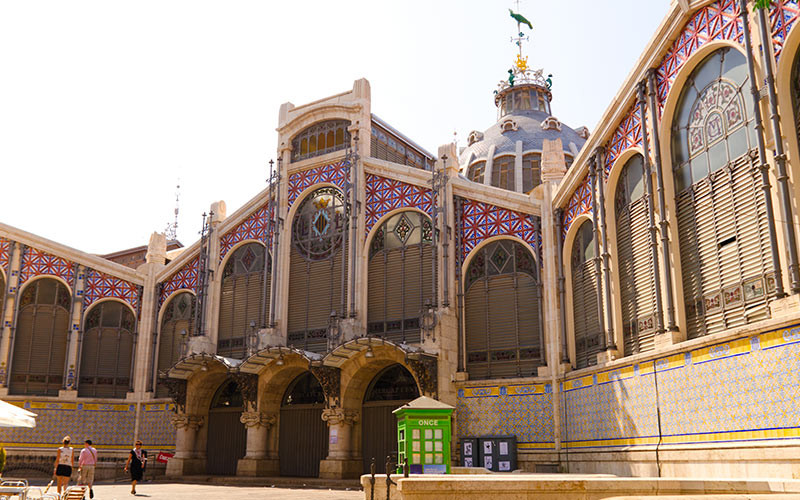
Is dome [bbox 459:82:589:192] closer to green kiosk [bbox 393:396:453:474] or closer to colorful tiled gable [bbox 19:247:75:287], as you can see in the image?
colorful tiled gable [bbox 19:247:75:287]

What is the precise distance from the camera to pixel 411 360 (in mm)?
24656

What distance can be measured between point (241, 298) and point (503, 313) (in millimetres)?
11715

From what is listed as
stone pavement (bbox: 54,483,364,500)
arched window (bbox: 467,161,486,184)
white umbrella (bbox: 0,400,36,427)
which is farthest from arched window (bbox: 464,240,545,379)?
arched window (bbox: 467,161,486,184)

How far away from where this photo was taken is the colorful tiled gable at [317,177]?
29750 millimetres

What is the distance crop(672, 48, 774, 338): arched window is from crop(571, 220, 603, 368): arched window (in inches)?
185

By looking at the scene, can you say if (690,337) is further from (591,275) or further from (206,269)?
(206,269)

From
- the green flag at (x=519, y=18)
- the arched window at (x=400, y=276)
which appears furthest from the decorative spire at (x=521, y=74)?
the arched window at (x=400, y=276)

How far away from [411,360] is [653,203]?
9650 millimetres

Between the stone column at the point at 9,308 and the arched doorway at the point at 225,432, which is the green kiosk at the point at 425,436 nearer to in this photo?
the arched doorway at the point at 225,432

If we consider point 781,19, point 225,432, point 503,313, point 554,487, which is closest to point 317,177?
point 503,313

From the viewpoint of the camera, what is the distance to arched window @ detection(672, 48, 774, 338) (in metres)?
15.6

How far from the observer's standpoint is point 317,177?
30.5 m

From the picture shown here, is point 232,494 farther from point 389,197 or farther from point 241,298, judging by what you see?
point 389,197

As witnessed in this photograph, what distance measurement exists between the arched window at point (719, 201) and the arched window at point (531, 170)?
80.1 ft
